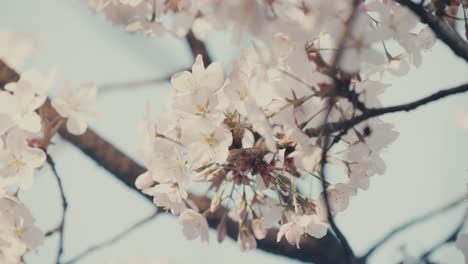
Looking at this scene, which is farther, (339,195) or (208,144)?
(339,195)

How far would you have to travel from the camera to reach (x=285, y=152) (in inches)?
57.7

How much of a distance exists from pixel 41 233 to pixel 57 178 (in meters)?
0.21

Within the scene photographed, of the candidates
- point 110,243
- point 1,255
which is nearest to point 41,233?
point 1,255

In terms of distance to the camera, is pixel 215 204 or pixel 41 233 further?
pixel 41 233

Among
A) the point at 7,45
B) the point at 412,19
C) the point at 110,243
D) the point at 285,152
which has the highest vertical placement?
the point at 412,19

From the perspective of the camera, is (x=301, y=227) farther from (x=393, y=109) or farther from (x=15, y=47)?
(x=15, y=47)

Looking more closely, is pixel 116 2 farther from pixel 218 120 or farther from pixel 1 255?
pixel 1 255

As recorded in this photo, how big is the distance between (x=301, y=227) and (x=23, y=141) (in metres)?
0.80

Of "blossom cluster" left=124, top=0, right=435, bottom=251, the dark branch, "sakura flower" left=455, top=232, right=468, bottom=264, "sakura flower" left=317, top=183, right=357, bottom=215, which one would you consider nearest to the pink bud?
"blossom cluster" left=124, top=0, right=435, bottom=251

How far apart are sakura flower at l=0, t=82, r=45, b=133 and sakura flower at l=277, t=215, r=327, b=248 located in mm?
739

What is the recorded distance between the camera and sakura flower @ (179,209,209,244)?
66.5 inches

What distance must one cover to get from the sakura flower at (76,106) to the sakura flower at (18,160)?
23 cm

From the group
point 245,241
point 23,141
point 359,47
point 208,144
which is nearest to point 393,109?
point 359,47

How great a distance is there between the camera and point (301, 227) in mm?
1575
